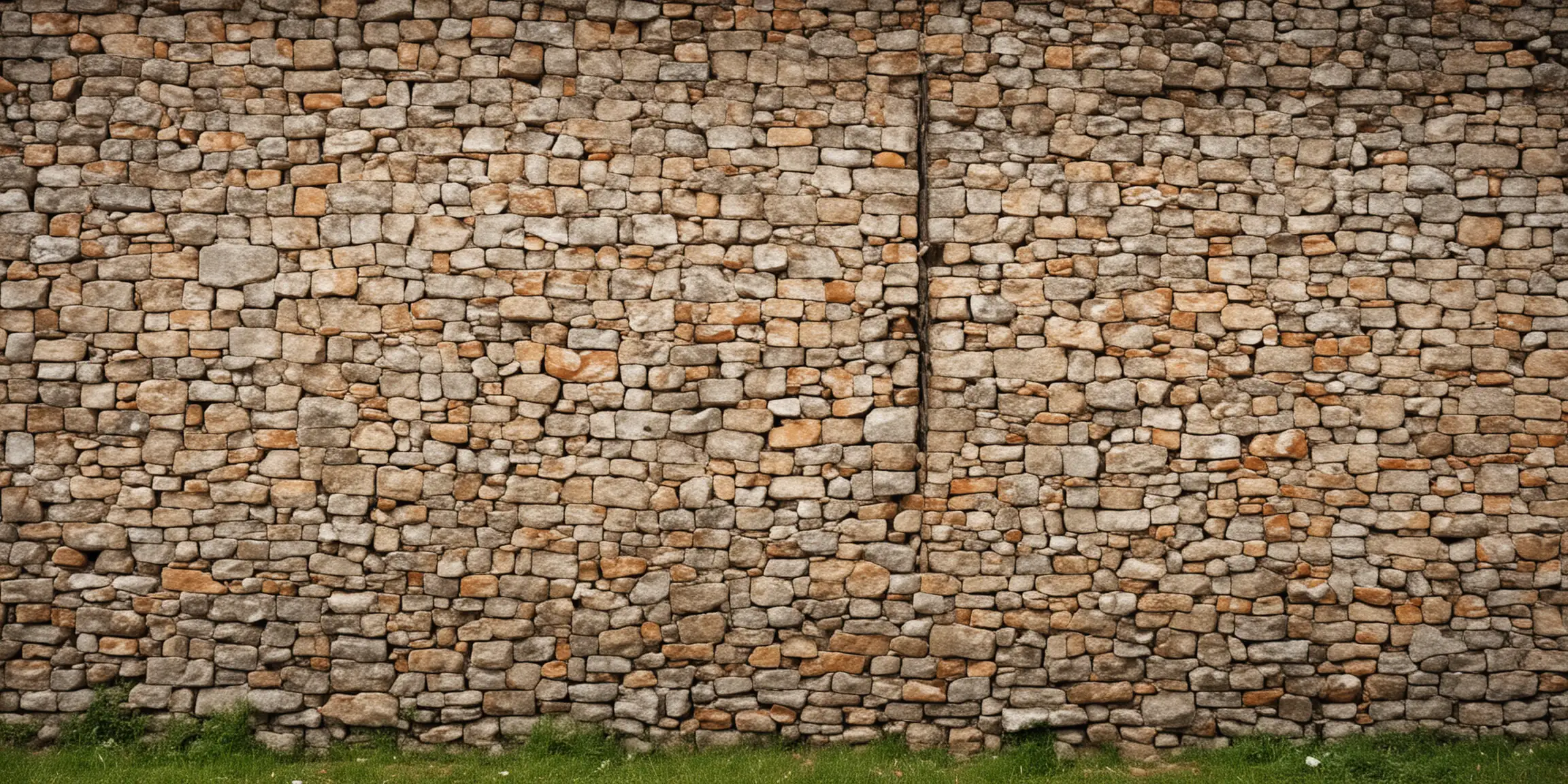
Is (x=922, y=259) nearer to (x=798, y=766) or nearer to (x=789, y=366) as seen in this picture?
(x=789, y=366)

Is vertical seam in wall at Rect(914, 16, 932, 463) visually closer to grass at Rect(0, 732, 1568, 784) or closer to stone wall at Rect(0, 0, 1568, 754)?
stone wall at Rect(0, 0, 1568, 754)

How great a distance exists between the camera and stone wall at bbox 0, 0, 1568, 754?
5.99 m

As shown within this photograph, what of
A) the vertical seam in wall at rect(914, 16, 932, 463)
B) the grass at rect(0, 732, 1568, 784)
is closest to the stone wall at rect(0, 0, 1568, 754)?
the vertical seam in wall at rect(914, 16, 932, 463)

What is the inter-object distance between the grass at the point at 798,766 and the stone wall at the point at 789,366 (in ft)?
0.61

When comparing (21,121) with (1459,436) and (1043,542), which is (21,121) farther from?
(1459,436)

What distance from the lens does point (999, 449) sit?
6.06 m

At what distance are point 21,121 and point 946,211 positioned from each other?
615cm

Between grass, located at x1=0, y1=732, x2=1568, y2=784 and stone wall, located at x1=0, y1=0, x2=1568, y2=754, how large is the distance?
0.19 m

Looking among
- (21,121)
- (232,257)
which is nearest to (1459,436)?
(232,257)

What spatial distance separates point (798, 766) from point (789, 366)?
2.57 m

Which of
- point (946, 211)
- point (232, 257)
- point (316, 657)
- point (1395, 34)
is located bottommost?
point (316, 657)

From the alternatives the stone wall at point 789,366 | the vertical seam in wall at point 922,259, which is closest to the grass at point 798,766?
the stone wall at point 789,366

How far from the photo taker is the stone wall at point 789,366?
5.99 metres

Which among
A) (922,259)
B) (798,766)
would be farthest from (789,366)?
(798,766)
